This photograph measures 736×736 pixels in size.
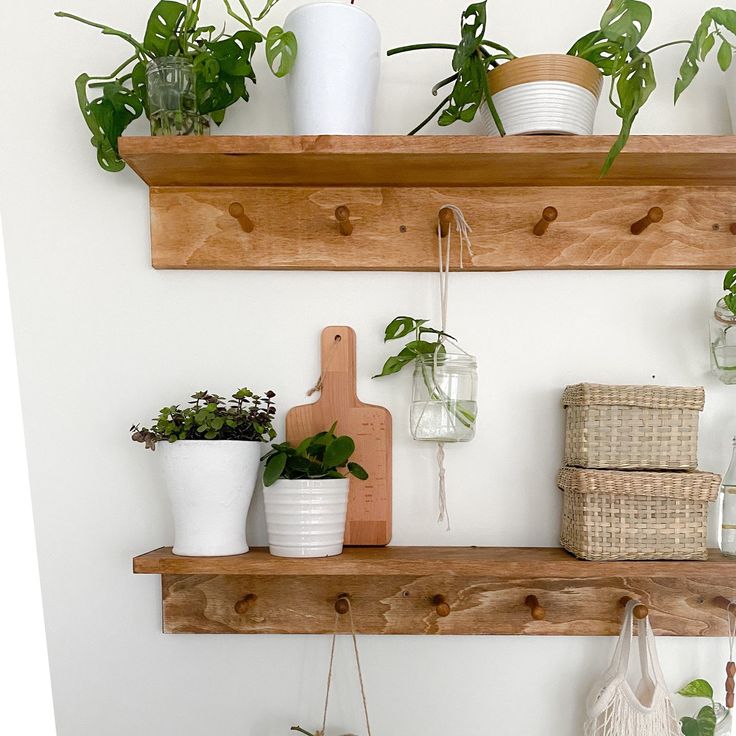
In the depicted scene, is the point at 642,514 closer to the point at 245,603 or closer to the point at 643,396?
the point at 643,396

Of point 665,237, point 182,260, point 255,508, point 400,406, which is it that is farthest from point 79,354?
point 665,237

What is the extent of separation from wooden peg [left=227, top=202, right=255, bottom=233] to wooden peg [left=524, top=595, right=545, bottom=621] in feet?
2.18

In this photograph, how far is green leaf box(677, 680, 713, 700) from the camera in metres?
1.23

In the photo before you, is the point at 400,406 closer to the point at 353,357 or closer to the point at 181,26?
the point at 353,357

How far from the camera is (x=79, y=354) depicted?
4.19 ft

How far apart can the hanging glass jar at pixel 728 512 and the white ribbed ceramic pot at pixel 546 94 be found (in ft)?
1.72

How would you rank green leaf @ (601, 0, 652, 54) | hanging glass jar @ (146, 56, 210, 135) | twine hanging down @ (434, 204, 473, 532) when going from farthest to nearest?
twine hanging down @ (434, 204, 473, 532) < hanging glass jar @ (146, 56, 210, 135) < green leaf @ (601, 0, 652, 54)

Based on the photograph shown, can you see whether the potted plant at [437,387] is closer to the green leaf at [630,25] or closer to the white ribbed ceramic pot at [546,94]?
the white ribbed ceramic pot at [546,94]

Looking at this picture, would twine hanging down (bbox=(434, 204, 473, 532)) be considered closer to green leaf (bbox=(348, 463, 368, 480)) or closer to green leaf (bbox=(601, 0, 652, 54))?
green leaf (bbox=(348, 463, 368, 480))

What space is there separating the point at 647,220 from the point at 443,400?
0.38 metres

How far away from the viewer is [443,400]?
47.2 inches

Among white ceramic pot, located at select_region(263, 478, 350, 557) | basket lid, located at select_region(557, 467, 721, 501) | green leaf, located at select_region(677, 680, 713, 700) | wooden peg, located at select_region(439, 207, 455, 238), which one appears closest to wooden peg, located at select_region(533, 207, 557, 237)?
wooden peg, located at select_region(439, 207, 455, 238)

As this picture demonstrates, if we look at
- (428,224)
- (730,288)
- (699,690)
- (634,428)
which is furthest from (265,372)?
(699,690)

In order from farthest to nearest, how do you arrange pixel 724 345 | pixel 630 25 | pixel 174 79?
pixel 724 345, pixel 174 79, pixel 630 25
